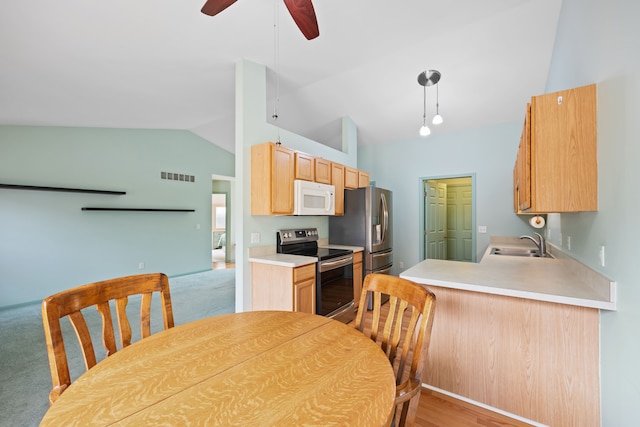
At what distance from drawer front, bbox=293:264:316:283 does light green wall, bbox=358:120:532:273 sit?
2.84m

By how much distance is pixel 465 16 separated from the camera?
2.59 m

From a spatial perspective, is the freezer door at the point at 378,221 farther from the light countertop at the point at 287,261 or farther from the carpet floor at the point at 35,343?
the carpet floor at the point at 35,343

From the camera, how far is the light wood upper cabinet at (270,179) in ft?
9.19

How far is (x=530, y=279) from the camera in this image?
1775 millimetres

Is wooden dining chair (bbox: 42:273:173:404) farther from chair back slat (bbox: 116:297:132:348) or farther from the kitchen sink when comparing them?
the kitchen sink

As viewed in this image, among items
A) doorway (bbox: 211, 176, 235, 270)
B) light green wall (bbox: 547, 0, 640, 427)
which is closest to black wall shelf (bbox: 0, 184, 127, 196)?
doorway (bbox: 211, 176, 235, 270)

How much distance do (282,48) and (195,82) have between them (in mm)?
1145

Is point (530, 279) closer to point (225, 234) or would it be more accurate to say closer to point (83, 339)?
point (83, 339)

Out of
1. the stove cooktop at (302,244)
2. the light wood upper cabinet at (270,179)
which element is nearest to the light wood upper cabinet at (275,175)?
the light wood upper cabinet at (270,179)

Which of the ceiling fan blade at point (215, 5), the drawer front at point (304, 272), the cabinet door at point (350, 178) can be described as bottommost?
the drawer front at point (304, 272)

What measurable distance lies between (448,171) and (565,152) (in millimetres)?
3400

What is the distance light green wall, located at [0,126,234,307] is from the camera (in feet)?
12.0

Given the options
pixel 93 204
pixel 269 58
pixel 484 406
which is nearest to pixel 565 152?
pixel 484 406

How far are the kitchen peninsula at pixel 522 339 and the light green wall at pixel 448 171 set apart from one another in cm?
252
